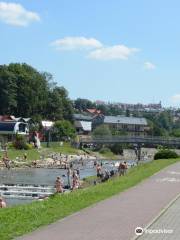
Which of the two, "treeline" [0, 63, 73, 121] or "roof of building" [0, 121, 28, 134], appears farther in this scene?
"treeline" [0, 63, 73, 121]

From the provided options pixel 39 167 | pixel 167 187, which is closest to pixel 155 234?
pixel 167 187

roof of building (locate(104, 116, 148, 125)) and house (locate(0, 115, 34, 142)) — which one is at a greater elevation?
roof of building (locate(104, 116, 148, 125))

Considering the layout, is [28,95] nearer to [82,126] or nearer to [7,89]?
[7,89]

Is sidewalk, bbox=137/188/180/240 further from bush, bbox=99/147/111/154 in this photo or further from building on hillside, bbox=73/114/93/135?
building on hillside, bbox=73/114/93/135

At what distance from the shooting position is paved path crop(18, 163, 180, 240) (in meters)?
12.3

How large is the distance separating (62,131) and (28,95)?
1106 cm

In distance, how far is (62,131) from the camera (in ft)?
396

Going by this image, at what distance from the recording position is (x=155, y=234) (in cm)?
1248

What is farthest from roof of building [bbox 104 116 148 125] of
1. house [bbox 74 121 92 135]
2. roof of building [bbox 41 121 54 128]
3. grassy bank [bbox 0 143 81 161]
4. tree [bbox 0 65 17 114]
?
tree [bbox 0 65 17 114]

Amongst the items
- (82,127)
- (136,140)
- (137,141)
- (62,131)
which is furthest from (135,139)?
(82,127)

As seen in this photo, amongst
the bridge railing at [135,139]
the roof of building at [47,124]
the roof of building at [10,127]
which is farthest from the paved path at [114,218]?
the roof of building at [47,124]

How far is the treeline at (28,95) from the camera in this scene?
11221cm

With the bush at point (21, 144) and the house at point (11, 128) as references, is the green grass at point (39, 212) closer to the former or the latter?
the bush at point (21, 144)

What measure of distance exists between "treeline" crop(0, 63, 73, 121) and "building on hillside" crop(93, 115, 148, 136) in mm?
60887
